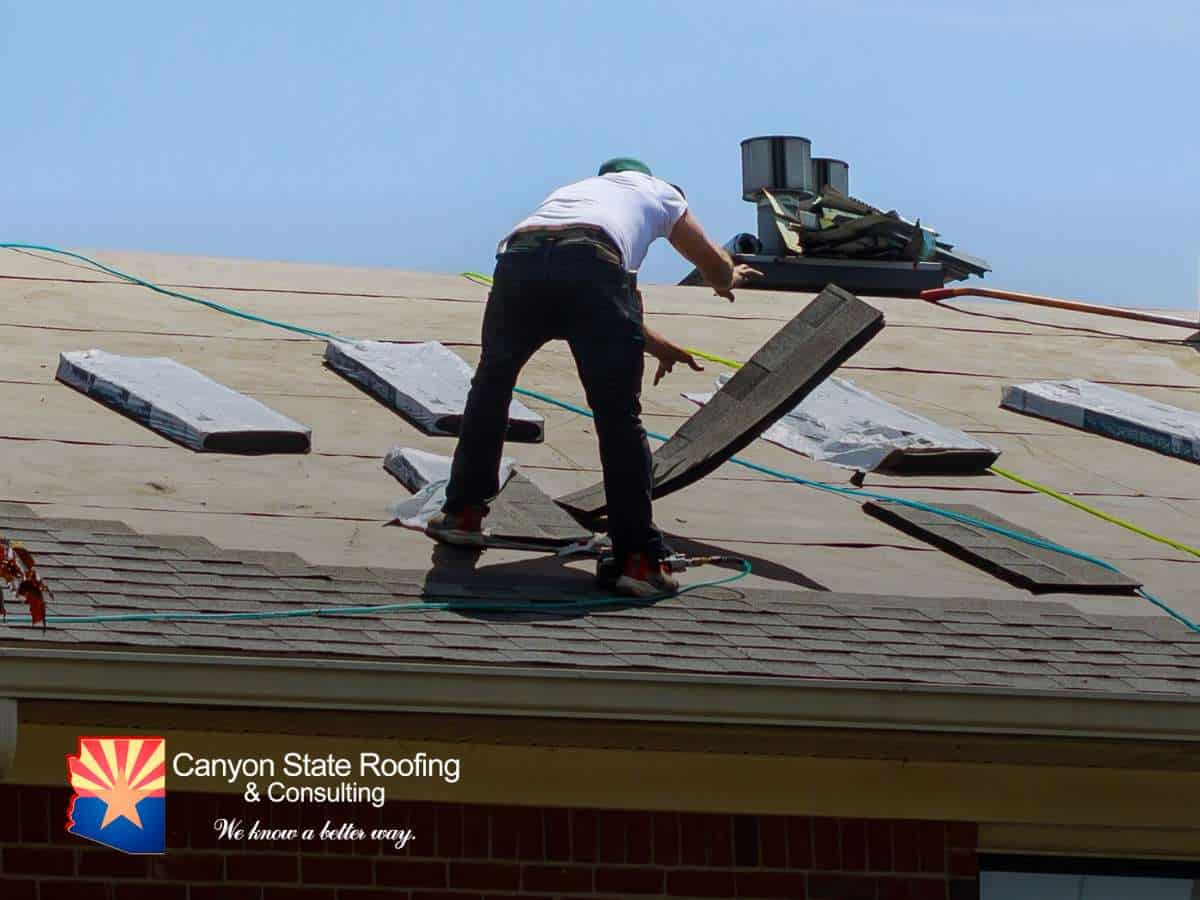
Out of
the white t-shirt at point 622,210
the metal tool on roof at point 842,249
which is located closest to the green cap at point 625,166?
the white t-shirt at point 622,210

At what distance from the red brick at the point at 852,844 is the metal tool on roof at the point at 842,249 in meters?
7.57

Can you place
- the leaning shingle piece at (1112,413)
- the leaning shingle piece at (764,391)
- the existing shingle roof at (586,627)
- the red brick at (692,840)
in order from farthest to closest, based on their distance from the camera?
the leaning shingle piece at (1112,413), the leaning shingle piece at (764,391), the red brick at (692,840), the existing shingle roof at (586,627)

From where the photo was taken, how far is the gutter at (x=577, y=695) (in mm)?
4309

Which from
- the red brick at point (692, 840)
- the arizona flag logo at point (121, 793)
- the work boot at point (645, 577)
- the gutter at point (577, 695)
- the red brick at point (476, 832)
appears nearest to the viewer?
the gutter at point (577, 695)

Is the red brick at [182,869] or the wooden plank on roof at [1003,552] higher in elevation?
the wooden plank on roof at [1003,552]

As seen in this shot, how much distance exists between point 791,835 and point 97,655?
189cm

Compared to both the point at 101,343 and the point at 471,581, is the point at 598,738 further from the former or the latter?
the point at 101,343

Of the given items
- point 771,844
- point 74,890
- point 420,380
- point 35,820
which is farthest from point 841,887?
point 420,380

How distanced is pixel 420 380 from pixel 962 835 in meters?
3.61

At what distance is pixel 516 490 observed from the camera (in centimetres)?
676

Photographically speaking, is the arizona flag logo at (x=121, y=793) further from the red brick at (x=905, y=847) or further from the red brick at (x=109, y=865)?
the red brick at (x=905, y=847)

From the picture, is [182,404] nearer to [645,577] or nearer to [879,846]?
[645,577]

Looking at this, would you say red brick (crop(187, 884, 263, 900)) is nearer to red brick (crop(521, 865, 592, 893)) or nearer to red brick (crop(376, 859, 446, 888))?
red brick (crop(376, 859, 446, 888))

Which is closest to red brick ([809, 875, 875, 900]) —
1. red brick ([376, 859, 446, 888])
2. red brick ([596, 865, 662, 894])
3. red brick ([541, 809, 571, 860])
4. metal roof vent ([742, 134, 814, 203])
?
red brick ([596, 865, 662, 894])
